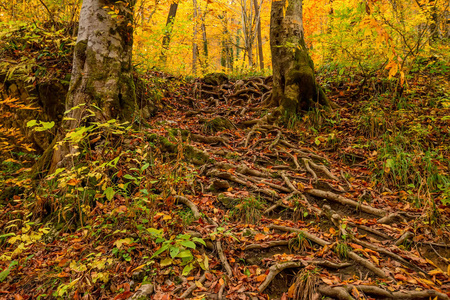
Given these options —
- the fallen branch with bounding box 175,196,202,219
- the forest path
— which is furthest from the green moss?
the fallen branch with bounding box 175,196,202,219

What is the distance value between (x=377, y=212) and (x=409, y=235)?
1.65 ft

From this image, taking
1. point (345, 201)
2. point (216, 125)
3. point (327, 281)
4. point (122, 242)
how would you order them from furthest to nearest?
point (216, 125)
point (345, 201)
point (122, 242)
point (327, 281)

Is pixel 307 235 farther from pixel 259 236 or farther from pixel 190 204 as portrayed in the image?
pixel 190 204

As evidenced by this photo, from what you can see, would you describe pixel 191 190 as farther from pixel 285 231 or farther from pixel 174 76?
pixel 174 76

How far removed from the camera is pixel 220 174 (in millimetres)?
4004

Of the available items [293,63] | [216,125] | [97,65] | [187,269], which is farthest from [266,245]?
[293,63]

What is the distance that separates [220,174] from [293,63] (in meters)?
3.60

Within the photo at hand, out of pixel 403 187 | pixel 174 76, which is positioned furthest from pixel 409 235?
pixel 174 76

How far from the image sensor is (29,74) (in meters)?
5.07

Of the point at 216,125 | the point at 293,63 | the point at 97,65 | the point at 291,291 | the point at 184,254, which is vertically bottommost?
the point at 291,291

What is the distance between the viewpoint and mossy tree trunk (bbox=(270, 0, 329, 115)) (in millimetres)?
5906

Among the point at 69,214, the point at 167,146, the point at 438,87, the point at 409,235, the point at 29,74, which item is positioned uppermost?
the point at 29,74

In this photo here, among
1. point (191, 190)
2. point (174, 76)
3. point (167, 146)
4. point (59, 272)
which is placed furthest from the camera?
point (174, 76)

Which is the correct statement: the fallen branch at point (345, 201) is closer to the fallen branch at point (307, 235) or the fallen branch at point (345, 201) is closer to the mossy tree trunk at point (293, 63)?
the fallen branch at point (307, 235)
